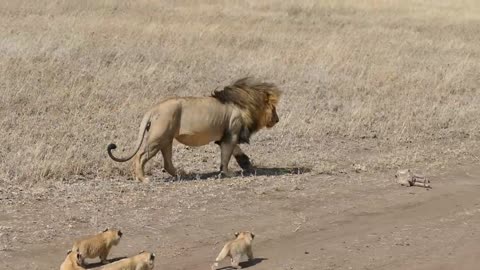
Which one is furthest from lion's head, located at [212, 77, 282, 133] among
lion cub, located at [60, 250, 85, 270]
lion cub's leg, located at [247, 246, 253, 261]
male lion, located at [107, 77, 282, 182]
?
lion cub, located at [60, 250, 85, 270]

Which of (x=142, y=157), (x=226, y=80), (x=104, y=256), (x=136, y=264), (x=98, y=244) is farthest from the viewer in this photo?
(x=226, y=80)

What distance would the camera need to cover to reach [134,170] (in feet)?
33.9

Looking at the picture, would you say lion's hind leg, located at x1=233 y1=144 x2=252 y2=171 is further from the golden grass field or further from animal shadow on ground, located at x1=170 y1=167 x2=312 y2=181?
the golden grass field

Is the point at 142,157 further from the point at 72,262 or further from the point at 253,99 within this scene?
the point at 72,262

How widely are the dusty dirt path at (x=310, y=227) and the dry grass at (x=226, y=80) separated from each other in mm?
1312

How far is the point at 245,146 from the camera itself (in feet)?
41.7

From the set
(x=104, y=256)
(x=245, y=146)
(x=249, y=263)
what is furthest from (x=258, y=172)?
(x=104, y=256)

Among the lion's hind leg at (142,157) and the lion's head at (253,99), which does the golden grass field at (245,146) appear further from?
the lion's head at (253,99)

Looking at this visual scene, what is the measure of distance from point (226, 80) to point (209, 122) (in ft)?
23.0

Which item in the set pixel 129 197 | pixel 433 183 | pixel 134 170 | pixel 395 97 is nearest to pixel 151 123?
pixel 134 170

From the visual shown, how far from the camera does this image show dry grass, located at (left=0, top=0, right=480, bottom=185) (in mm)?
11992

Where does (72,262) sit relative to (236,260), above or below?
above

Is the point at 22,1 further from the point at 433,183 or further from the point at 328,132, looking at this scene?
the point at 433,183

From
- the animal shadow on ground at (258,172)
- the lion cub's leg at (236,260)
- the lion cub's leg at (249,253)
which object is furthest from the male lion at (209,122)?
the lion cub's leg at (236,260)
